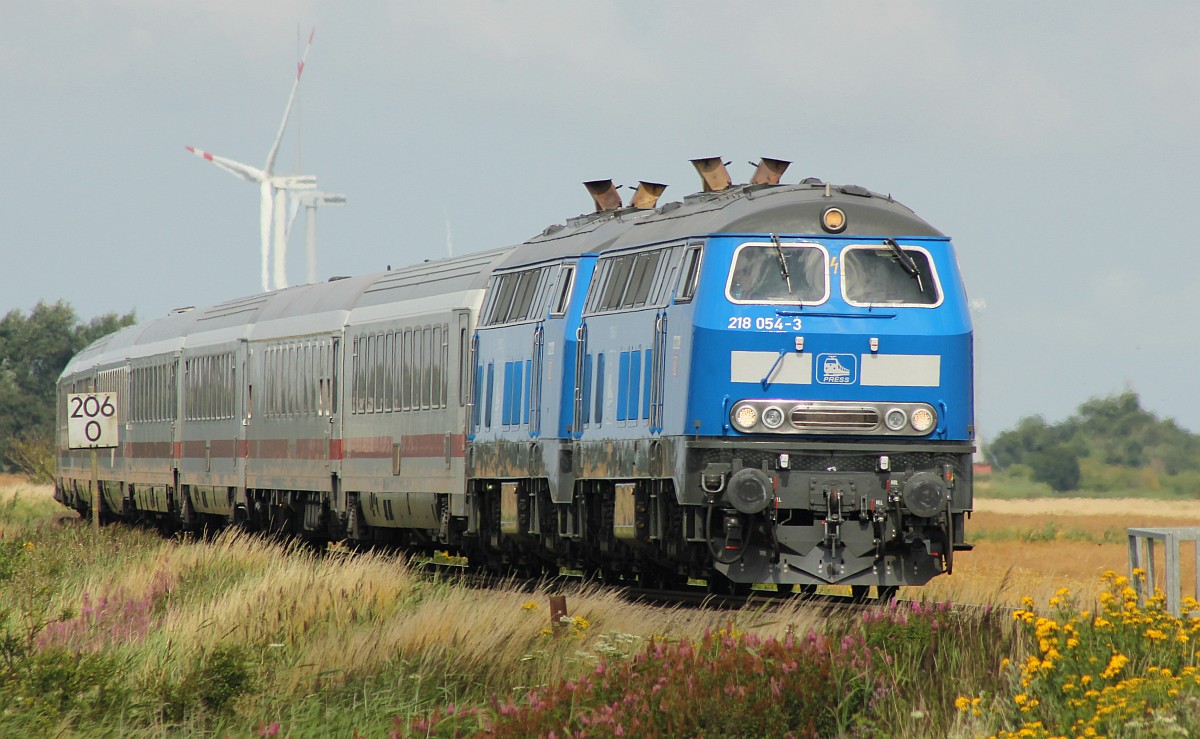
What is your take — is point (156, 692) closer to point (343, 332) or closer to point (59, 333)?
point (343, 332)

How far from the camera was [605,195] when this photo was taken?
22828 millimetres

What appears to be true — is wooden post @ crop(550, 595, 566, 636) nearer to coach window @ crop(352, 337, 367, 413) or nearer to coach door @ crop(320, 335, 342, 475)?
coach window @ crop(352, 337, 367, 413)

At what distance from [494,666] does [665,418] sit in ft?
13.2

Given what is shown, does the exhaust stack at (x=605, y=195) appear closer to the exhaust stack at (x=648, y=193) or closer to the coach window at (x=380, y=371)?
the exhaust stack at (x=648, y=193)

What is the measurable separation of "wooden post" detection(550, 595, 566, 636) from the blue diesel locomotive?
2056 millimetres

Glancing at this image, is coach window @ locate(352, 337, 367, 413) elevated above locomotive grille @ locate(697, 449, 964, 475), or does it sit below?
above

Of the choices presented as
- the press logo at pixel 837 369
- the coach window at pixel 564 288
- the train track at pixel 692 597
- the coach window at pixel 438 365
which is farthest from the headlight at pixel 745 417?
the coach window at pixel 438 365

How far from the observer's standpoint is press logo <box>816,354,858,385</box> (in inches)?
673

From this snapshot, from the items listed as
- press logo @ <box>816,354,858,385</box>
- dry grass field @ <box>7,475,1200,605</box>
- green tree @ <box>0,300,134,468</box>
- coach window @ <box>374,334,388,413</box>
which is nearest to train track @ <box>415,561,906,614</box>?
dry grass field @ <box>7,475,1200,605</box>

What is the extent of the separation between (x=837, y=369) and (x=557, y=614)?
3531 mm

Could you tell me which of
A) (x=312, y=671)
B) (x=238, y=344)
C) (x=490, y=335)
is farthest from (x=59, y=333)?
(x=312, y=671)

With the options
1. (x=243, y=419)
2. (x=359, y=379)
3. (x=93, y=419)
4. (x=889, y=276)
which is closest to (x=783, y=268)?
(x=889, y=276)

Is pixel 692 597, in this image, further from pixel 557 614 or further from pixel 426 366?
pixel 426 366

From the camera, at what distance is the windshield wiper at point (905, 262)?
1739cm
